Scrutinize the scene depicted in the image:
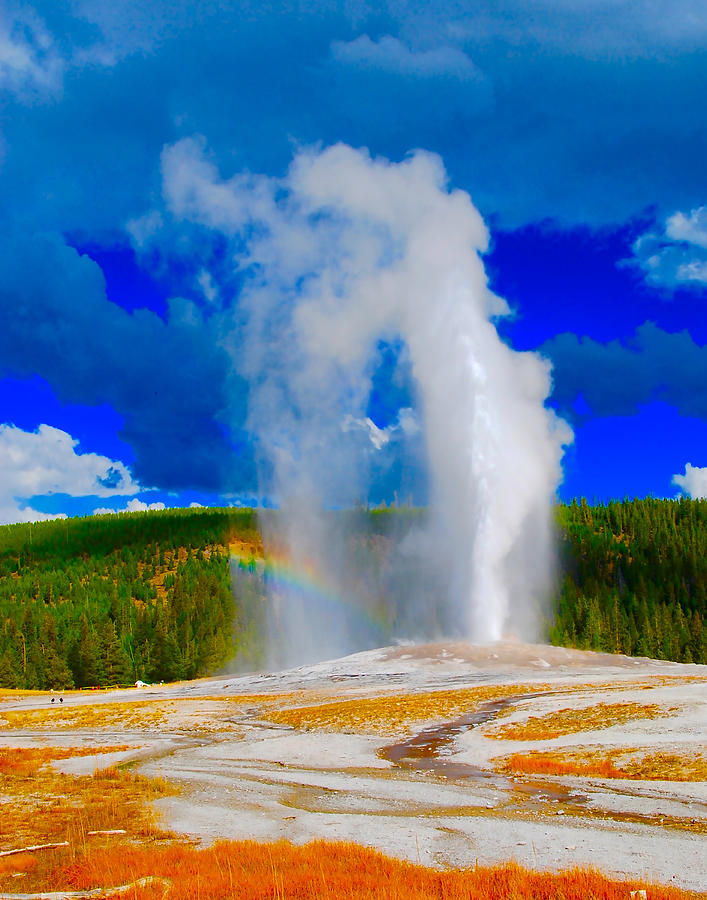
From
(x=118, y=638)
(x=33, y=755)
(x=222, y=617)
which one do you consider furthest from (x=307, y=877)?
(x=222, y=617)

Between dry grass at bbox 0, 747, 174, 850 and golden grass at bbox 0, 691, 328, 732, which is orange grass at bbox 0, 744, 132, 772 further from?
golden grass at bbox 0, 691, 328, 732

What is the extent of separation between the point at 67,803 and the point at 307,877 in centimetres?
1299

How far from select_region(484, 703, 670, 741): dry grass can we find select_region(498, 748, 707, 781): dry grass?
4307 millimetres

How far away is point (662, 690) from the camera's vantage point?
4309 cm

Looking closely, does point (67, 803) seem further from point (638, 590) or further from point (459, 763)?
point (638, 590)

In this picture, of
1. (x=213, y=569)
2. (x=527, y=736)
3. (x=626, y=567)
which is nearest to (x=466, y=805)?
(x=527, y=736)

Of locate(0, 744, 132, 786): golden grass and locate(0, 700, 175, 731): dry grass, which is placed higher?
locate(0, 744, 132, 786): golden grass

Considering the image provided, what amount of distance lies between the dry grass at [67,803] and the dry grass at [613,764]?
511 inches

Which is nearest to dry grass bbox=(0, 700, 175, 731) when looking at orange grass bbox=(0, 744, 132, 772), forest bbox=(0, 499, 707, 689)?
orange grass bbox=(0, 744, 132, 772)

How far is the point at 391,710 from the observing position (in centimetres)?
4588

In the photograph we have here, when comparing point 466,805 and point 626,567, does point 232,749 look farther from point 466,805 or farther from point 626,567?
point 626,567

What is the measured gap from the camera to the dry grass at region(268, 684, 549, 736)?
41938 millimetres

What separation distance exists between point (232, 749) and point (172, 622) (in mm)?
93969

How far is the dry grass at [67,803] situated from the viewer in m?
18.7
